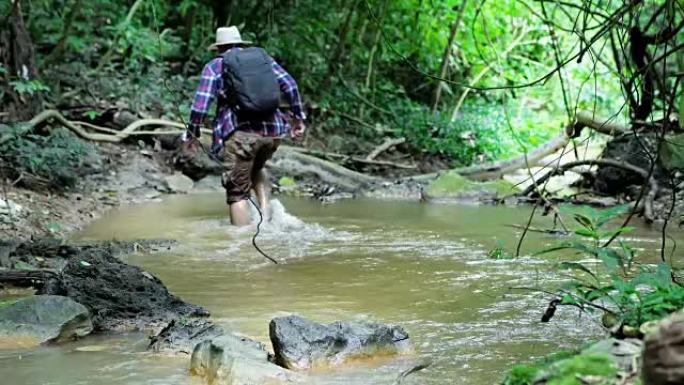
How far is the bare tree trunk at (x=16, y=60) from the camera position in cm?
1017

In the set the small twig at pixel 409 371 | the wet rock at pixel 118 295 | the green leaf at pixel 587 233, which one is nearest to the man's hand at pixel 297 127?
the wet rock at pixel 118 295

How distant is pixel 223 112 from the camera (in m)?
8.53

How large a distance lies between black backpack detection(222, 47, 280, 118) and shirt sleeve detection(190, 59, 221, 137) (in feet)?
0.37

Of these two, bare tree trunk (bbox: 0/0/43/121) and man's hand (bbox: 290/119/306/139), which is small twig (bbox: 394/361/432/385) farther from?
bare tree trunk (bbox: 0/0/43/121)

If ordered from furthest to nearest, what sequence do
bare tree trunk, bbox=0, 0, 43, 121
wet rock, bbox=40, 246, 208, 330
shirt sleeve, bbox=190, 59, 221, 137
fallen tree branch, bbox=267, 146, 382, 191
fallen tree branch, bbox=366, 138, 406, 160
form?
fallen tree branch, bbox=366, 138, 406, 160 → fallen tree branch, bbox=267, 146, 382, 191 → bare tree trunk, bbox=0, 0, 43, 121 → shirt sleeve, bbox=190, 59, 221, 137 → wet rock, bbox=40, 246, 208, 330

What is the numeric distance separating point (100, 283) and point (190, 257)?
181 centimetres

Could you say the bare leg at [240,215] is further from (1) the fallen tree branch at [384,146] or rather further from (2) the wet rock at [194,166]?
(1) the fallen tree branch at [384,146]

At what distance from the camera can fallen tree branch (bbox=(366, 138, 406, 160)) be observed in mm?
14672

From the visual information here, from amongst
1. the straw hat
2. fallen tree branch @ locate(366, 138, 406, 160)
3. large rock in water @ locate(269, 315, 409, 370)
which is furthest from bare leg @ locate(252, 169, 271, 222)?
fallen tree branch @ locate(366, 138, 406, 160)

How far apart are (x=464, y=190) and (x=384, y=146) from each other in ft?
11.6

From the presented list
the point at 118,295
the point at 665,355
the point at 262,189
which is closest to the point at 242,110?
the point at 262,189

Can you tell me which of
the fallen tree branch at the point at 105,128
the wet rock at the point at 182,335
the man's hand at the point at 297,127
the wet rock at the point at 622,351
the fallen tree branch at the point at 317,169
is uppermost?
the man's hand at the point at 297,127

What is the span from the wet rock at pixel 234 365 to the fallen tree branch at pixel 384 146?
10.6 meters

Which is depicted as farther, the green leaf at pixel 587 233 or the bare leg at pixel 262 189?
the bare leg at pixel 262 189
